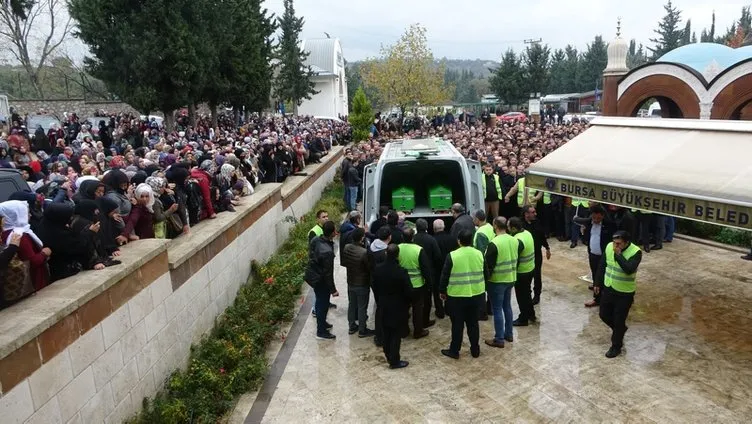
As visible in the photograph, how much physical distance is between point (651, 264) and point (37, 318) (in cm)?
977

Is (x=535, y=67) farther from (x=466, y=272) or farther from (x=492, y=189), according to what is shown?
(x=466, y=272)

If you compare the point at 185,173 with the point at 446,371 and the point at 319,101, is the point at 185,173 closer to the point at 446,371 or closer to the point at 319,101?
the point at 446,371

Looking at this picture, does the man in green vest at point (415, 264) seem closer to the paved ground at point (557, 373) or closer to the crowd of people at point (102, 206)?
the paved ground at point (557, 373)

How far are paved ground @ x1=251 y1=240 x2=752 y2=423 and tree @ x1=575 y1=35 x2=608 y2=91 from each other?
68.6 metres

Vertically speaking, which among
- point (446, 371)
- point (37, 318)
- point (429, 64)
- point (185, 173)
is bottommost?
point (446, 371)

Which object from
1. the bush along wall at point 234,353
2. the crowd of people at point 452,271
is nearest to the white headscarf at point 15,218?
the bush along wall at point 234,353

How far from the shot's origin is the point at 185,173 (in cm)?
745

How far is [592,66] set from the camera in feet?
234

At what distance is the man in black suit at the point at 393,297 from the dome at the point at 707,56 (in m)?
17.1

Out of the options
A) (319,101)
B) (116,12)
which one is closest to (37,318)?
(116,12)

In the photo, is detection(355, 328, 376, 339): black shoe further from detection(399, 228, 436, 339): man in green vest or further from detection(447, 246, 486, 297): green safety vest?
detection(447, 246, 486, 297): green safety vest

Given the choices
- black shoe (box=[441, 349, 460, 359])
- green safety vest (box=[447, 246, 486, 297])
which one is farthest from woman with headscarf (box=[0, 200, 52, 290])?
black shoe (box=[441, 349, 460, 359])

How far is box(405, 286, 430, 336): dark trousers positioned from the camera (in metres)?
7.14

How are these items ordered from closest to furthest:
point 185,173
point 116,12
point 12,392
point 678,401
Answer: point 12,392, point 678,401, point 185,173, point 116,12
